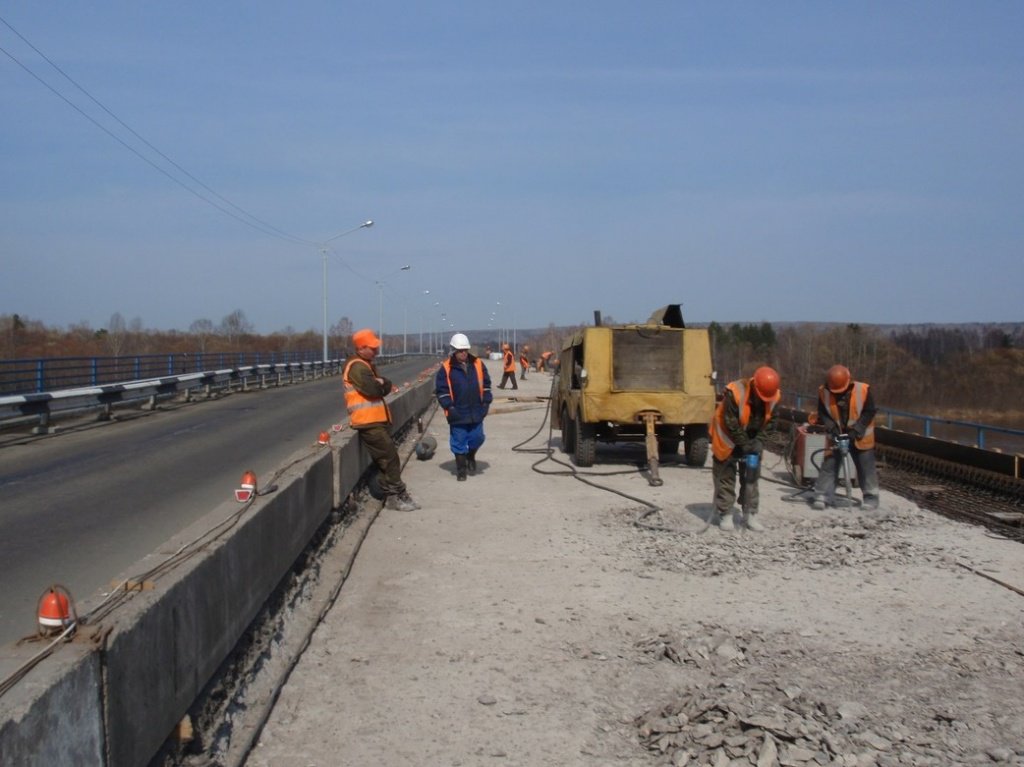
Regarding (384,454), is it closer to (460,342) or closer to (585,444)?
(460,342)

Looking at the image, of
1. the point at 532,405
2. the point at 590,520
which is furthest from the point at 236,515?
the point at 532,405

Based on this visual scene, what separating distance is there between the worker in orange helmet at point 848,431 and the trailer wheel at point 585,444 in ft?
13.5

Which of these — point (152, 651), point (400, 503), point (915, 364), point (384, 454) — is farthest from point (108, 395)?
point (915, 364)

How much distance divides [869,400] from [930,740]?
6.89 meters

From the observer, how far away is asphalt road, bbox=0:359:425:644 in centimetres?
732

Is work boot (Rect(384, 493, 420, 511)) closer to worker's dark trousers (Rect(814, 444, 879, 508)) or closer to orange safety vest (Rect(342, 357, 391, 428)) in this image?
Result: orange safety vest (Rect(342, 357, 391, 428))

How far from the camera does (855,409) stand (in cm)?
1104

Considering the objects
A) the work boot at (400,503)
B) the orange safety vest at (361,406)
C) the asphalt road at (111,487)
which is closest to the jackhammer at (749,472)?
the work boot at (400,503)

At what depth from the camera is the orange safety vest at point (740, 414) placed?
375 inches

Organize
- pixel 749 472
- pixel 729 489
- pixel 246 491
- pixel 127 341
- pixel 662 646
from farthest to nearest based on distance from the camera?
pixel 127 341 → pixel 729 489 → pixel 749 472 → pixel 246 491 → pixel 662 646

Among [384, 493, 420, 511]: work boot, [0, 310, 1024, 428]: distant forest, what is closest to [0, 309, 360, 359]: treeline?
[0, 310, 1024, 428]: distant forest

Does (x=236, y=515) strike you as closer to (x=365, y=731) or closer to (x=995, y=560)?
(x=365, y=731)

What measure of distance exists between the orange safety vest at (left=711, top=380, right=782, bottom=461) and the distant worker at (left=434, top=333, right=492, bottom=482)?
4.04 meters

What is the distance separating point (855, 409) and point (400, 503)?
17.3 feet
